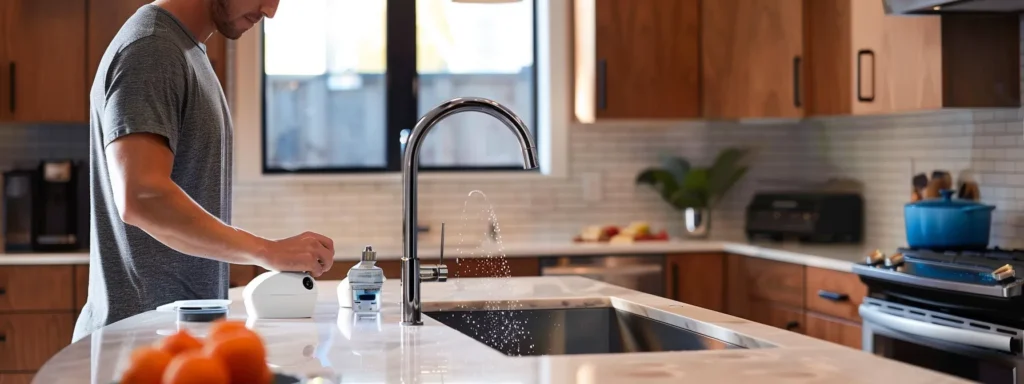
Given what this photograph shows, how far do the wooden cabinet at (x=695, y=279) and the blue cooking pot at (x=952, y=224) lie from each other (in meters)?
1.08

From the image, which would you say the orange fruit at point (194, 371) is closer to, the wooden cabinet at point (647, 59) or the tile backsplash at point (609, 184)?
the tile backsplash at point (609, 184)

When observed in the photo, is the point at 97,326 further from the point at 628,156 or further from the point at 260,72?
the point at 628,156

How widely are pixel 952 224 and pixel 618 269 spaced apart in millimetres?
1378

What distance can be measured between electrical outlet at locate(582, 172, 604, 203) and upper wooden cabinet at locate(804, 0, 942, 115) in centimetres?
103

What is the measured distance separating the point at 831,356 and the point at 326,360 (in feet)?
2.36

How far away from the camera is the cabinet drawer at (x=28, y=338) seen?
408cm

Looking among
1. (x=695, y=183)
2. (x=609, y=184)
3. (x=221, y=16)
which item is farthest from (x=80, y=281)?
(x=695, y=183)

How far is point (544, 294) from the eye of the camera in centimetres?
244

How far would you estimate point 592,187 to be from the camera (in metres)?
5.09

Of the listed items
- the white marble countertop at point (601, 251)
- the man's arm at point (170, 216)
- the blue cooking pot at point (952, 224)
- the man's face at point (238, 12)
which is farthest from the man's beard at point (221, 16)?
the blue cooking pot at point (952, 224)

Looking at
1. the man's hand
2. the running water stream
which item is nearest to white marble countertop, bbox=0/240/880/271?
the running water stream

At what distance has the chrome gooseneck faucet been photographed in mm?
1916

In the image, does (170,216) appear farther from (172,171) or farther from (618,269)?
(618,269)

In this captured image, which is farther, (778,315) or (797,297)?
(778,315)
